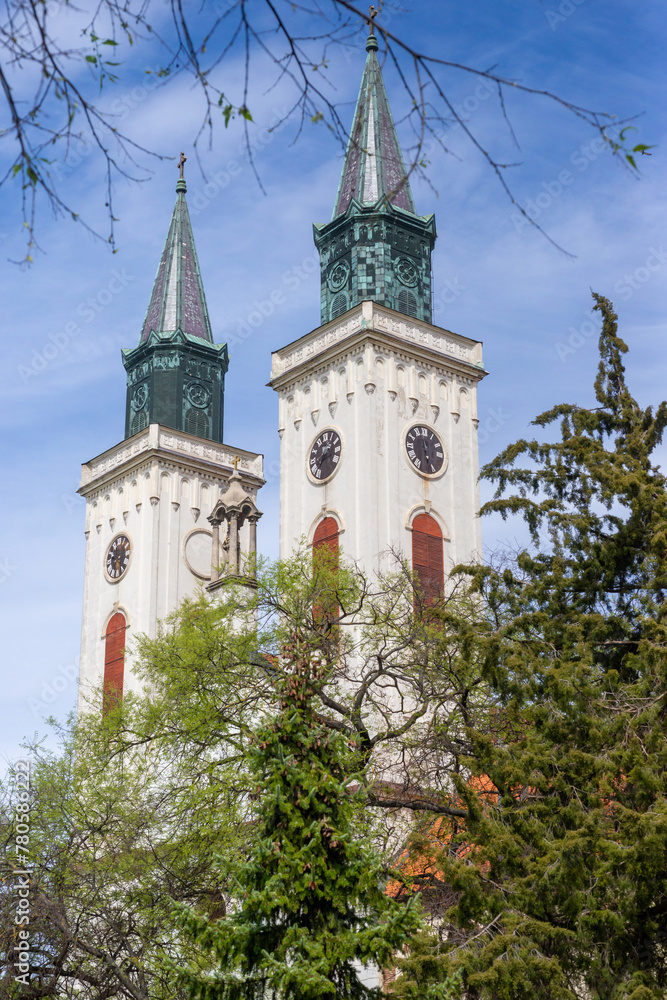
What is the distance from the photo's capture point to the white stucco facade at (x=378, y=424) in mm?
34219

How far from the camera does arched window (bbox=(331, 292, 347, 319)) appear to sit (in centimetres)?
3816

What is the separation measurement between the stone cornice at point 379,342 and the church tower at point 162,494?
4474 millimetres

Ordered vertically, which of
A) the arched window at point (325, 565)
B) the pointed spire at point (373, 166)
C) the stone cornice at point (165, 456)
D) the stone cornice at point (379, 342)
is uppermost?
the pointed spire at point (373, 166)

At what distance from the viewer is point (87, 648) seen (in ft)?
143

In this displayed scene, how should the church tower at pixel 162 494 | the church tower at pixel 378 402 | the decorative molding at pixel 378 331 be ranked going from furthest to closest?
1. the church tower at pixel 162 494
2. the decorative molding at pixel 378 331
3. the church tower at pixel 378 402

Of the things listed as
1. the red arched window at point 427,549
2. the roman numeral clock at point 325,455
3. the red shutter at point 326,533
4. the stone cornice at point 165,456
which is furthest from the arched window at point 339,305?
the stone cornice at point 165,456

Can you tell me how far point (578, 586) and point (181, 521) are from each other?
27298mm

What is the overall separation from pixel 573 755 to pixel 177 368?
3407 cm

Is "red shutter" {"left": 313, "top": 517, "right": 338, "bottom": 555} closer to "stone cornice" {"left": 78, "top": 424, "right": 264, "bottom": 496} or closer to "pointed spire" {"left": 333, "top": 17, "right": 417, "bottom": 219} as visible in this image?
"stone cornice" {"left": 78, "top": 424, "right": 264, "bottom": 496}

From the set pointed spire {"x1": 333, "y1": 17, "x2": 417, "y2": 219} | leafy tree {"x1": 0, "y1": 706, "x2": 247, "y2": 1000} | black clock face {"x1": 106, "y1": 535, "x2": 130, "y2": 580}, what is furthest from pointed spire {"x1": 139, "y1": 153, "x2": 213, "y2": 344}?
leafy tree {"x1": 0, "y1": 706, "x2": 247, "y2": 1000}

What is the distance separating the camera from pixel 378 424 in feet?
115

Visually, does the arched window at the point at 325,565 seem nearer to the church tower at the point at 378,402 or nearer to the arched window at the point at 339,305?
the church tower at the point at 378,402

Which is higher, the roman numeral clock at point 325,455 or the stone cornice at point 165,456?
the stone cornice at point 165,456

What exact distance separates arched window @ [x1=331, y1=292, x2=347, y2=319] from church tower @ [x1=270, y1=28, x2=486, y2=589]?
44 mm
